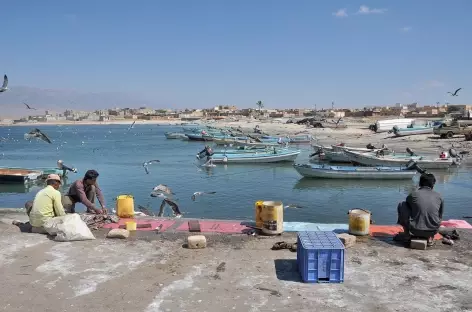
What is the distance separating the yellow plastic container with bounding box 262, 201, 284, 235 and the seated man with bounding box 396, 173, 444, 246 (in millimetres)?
2398

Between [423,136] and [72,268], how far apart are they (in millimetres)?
47472

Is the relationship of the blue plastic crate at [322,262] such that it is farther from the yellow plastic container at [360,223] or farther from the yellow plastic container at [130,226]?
the yellow plastic container at [130,226]

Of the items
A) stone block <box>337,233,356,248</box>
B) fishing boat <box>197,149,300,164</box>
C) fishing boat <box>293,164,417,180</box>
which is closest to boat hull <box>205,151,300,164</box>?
fishing boat <box>197,149,300,164</box>

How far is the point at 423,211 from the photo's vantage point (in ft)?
26.1

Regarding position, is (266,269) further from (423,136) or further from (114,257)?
(423,136)

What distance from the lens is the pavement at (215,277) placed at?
589 cm

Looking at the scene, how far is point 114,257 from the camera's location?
778 centimetres

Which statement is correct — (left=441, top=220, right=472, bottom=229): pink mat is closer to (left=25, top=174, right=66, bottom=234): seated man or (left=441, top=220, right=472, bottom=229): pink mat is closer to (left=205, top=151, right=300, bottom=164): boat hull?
(left=25, top=174, right=66, bottom=234): seated man

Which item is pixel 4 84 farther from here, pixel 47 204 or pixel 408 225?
pixel 408 225

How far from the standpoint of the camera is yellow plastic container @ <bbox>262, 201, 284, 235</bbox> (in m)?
8.98

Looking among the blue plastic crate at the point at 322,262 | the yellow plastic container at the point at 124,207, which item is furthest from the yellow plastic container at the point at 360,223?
the yellow plastic container at the point at 124,207

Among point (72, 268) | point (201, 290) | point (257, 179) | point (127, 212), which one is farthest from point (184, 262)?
point (257, 179)

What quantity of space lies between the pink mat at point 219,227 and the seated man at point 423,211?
3.45 meters

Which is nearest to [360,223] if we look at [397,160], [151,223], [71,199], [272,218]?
[272,218]
